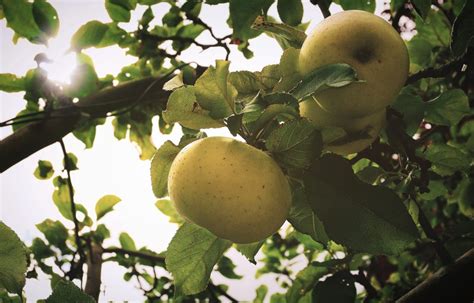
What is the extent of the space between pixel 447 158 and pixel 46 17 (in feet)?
4.07

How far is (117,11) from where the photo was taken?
4.77ft

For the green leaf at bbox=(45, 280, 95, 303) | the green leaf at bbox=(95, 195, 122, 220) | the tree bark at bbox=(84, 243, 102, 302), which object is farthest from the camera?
the green leaf at bbox=(95, 195, 122, 220)

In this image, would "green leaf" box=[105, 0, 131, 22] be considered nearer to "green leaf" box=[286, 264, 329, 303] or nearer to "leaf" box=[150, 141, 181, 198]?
"leaf" box=[150, 141, 181, 198]

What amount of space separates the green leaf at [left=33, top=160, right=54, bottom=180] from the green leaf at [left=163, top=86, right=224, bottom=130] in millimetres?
1254

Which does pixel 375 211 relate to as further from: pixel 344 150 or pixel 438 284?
pixel 438 284

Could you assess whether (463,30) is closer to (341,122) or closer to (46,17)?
(341,122)

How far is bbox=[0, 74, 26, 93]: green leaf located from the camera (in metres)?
1.42

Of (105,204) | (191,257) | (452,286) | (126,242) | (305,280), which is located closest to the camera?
(191,257)

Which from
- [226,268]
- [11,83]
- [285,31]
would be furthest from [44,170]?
[285,31]

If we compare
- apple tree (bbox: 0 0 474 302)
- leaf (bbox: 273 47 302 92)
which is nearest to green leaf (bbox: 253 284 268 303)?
apple tree (bbox: 0 0 474 302)

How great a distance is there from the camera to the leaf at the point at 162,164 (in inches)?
29.2

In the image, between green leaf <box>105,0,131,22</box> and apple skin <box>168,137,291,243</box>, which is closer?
apple skin <box>168,137,291,243</box>

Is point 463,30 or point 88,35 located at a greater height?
point 88,35

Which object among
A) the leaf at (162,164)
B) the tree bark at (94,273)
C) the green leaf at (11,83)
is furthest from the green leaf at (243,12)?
the tree bark at (94,273)
